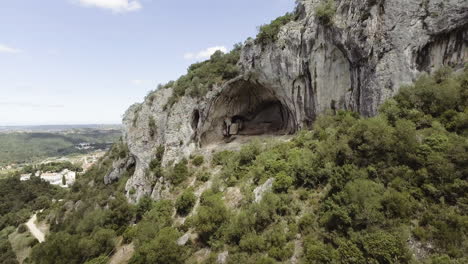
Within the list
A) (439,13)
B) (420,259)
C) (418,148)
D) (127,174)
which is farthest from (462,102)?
(127,174)

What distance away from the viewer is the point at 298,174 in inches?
544

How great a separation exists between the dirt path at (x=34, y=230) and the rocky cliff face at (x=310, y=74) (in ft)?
79.1

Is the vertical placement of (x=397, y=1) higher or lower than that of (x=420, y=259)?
higher

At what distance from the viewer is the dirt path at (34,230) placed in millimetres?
36500

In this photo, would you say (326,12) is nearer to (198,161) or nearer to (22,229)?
(198,161)

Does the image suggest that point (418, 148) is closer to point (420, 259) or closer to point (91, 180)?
point (420, 259)

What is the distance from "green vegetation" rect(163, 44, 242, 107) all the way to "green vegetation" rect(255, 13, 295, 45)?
498cm

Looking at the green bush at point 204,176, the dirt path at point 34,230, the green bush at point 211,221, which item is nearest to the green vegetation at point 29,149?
the dirt path at point 34,230

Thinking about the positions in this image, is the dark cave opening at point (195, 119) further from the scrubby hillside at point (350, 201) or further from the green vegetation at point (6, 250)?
the green vegetation at point (6, 250)

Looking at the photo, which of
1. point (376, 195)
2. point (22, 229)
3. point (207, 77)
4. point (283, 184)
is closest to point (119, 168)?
point (207, 77)

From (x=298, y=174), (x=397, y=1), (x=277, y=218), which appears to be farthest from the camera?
(x=397, y=1)

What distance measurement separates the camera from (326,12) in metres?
19.6

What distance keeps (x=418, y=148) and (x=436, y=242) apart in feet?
15.0

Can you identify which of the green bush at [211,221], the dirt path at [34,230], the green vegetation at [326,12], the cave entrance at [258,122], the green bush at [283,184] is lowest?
the dirt path at [34,230]
